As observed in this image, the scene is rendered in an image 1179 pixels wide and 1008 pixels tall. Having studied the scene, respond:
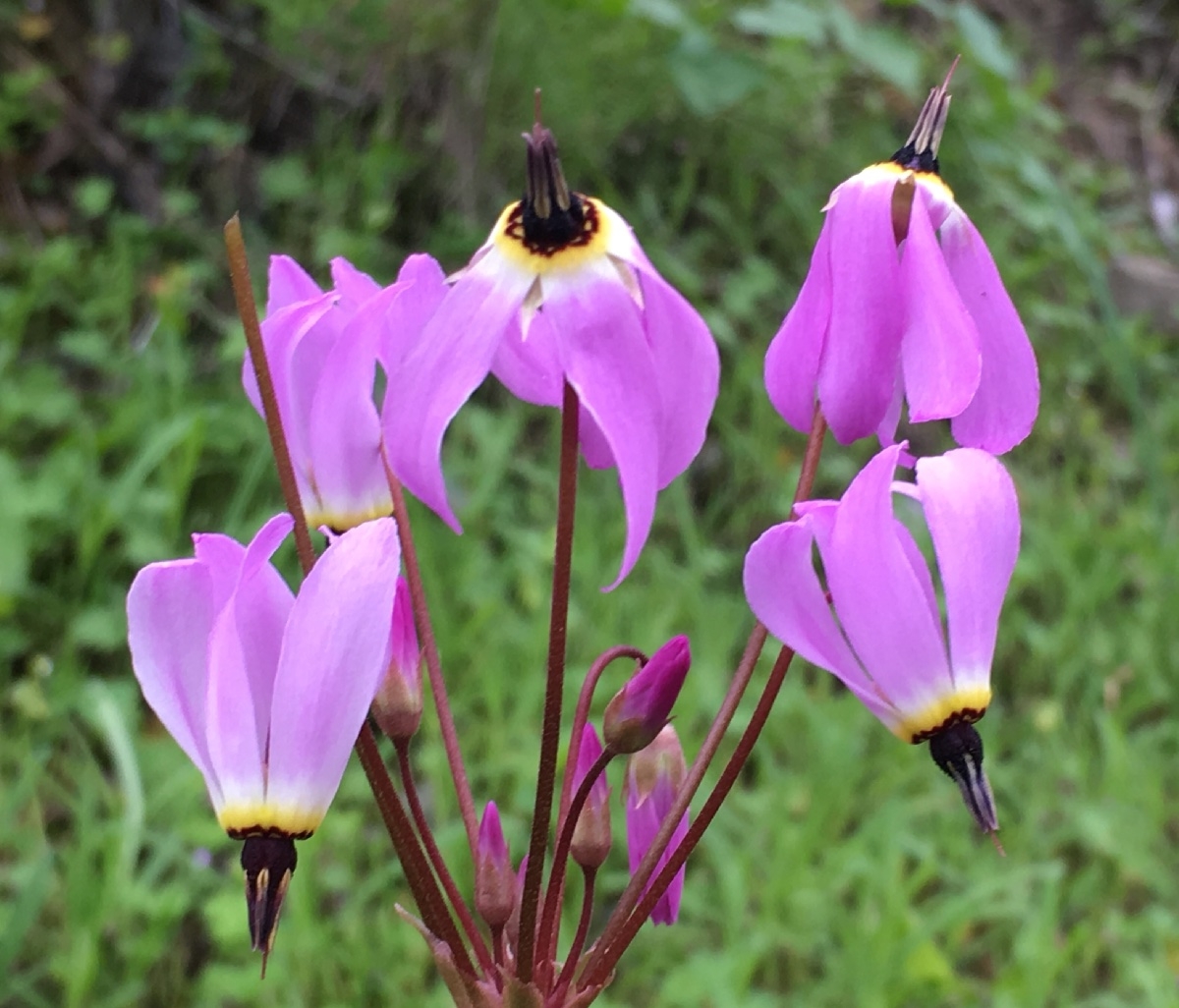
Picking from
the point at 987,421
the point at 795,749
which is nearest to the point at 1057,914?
the point at 795,749

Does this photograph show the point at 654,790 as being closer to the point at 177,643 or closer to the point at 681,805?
the point at 681,805

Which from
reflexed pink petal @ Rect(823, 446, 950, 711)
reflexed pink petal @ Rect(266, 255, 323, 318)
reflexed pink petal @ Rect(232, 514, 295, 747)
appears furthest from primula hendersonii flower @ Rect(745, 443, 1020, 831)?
reflexed pink petal @ Rect(266, 255, 323, 318)

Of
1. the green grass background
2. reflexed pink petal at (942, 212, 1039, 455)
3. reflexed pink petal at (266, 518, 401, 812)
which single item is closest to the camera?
Answer: reflexed pink petal at (266, 518, 401, 812)

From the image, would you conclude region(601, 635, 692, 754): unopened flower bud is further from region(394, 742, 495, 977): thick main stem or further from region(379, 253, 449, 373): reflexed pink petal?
region(379, 253, 449, 373): reflexed pink petal

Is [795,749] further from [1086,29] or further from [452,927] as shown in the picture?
[1086,29]

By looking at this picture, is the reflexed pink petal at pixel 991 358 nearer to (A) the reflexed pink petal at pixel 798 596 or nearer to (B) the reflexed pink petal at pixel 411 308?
(A) the reflexed pink petal at pixel 798 596

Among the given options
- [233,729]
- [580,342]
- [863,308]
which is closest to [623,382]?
[580,342]
